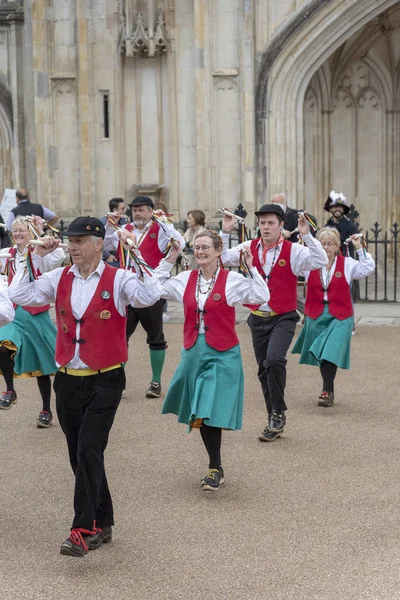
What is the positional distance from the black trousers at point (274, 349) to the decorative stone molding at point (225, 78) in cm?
912

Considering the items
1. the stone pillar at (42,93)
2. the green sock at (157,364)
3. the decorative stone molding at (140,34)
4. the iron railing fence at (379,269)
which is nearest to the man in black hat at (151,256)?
the green sock at (157,364)

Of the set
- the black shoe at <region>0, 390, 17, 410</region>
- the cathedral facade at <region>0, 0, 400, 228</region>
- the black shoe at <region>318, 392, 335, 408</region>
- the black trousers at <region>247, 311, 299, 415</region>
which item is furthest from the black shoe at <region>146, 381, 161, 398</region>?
the cathedral facade at <region>0, 0, 400, 228</region>

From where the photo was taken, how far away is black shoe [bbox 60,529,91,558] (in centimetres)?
491

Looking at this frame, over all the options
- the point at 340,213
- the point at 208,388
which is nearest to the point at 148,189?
the point at 340,213

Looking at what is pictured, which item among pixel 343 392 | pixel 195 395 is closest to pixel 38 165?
pixel 343 392

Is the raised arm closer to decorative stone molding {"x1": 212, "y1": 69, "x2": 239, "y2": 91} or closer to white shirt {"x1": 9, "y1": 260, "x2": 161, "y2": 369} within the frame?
white shirt {"x1": 9, "y1": 260, "x2": 161, "y2": 369}

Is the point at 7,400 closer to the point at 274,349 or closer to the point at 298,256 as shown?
the point at 274,349

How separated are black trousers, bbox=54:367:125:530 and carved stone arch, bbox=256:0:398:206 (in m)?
11.4

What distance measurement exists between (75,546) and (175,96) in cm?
1233

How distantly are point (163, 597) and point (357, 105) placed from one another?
640 inches

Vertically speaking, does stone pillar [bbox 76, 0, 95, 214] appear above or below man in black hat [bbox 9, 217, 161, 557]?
above

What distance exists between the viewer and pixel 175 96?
16391 mm

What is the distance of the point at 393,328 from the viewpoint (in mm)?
12703

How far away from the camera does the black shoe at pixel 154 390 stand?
897 centimetres
